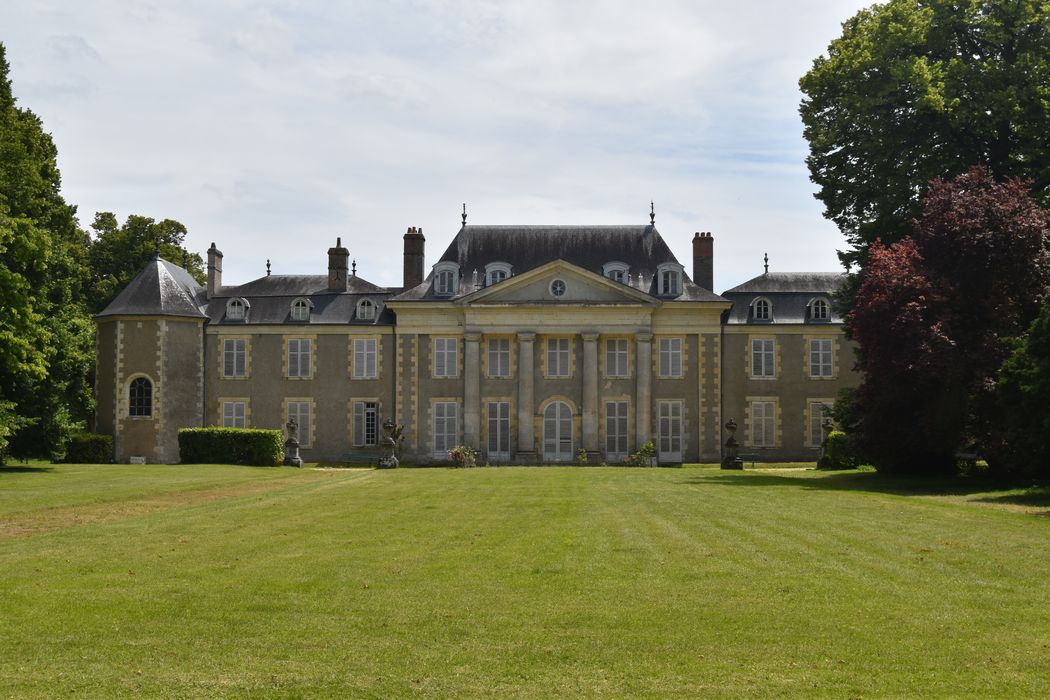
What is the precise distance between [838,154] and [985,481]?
30.8ft

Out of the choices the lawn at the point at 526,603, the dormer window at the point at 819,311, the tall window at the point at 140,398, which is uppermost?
the dormer window at the point at 819,311

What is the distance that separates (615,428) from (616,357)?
98.7 inches

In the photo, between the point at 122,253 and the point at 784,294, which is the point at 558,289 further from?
the point at 122,253

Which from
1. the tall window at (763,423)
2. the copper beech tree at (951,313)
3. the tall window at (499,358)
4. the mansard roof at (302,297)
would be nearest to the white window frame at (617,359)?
the tall window at (499,358)

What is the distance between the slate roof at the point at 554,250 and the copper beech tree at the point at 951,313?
1614 centimetres

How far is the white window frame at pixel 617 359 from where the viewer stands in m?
38.6

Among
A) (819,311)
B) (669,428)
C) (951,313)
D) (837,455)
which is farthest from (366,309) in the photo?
(951,313)

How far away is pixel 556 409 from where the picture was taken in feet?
127

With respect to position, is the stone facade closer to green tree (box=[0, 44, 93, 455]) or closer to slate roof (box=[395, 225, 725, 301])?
slate roof (box=[395, 225, 725, 301])

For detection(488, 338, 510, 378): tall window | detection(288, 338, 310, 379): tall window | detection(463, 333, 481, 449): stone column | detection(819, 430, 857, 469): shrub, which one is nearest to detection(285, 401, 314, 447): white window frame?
detection(288, 338, 310, 379): tall window

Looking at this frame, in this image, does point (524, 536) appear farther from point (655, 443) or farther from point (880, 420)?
point (655, 443)

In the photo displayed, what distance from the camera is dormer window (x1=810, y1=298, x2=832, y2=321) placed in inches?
1542

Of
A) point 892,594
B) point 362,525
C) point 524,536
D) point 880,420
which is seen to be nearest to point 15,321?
point 362,525

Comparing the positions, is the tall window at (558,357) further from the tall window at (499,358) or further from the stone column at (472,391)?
the stone column at (472,391)
